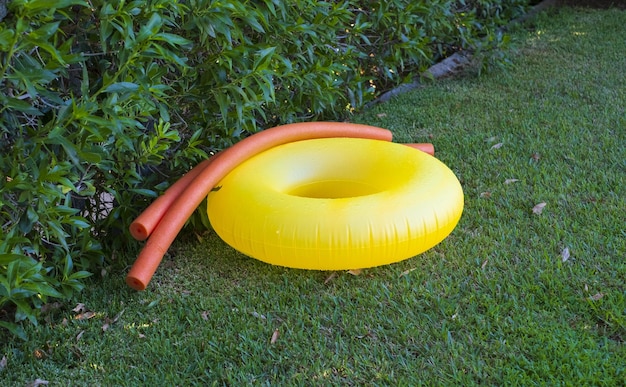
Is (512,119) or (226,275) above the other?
(226,275)

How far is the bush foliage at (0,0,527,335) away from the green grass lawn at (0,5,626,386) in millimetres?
289

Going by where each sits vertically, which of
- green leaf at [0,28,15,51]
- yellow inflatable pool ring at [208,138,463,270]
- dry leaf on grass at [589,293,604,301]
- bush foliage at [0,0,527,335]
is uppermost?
green leaf at [0,28,15,51]

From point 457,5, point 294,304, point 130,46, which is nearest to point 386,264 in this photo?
point 294,304

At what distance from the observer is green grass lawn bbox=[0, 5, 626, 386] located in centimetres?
265

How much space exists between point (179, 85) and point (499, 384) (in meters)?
2.00

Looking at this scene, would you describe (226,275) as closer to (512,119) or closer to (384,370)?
(384,370)

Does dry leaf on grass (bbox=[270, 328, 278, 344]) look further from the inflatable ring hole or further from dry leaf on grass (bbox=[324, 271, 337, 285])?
the inflatable ring hole

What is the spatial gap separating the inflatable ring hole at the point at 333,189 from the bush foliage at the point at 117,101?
44 centimetres

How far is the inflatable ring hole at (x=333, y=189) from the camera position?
369cm

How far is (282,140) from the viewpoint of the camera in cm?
383

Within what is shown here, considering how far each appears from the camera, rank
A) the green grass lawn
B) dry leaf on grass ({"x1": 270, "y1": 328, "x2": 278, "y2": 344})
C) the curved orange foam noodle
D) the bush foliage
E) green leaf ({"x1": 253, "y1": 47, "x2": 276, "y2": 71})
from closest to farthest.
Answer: the bush foliage
the green grass lawn
dry leaf on grass ({"x1": 270, "y1": 328, "x2": 278, "y2": 344})
the curved orange foam noodle
green leaf ({"x1": 253, "y1": 47, "x2": 276, "y2": 71})

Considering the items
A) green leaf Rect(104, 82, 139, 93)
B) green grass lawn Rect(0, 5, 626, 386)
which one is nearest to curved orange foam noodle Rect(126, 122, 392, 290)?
green grass lawn Rect(0, 5, 626, 386)

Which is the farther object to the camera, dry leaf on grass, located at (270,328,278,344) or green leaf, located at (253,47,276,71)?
green leaf, located at (253,47,276,71)

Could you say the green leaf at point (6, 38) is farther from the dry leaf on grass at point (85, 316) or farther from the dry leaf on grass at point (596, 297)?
the dry leaf on grass at point (596, 297)
